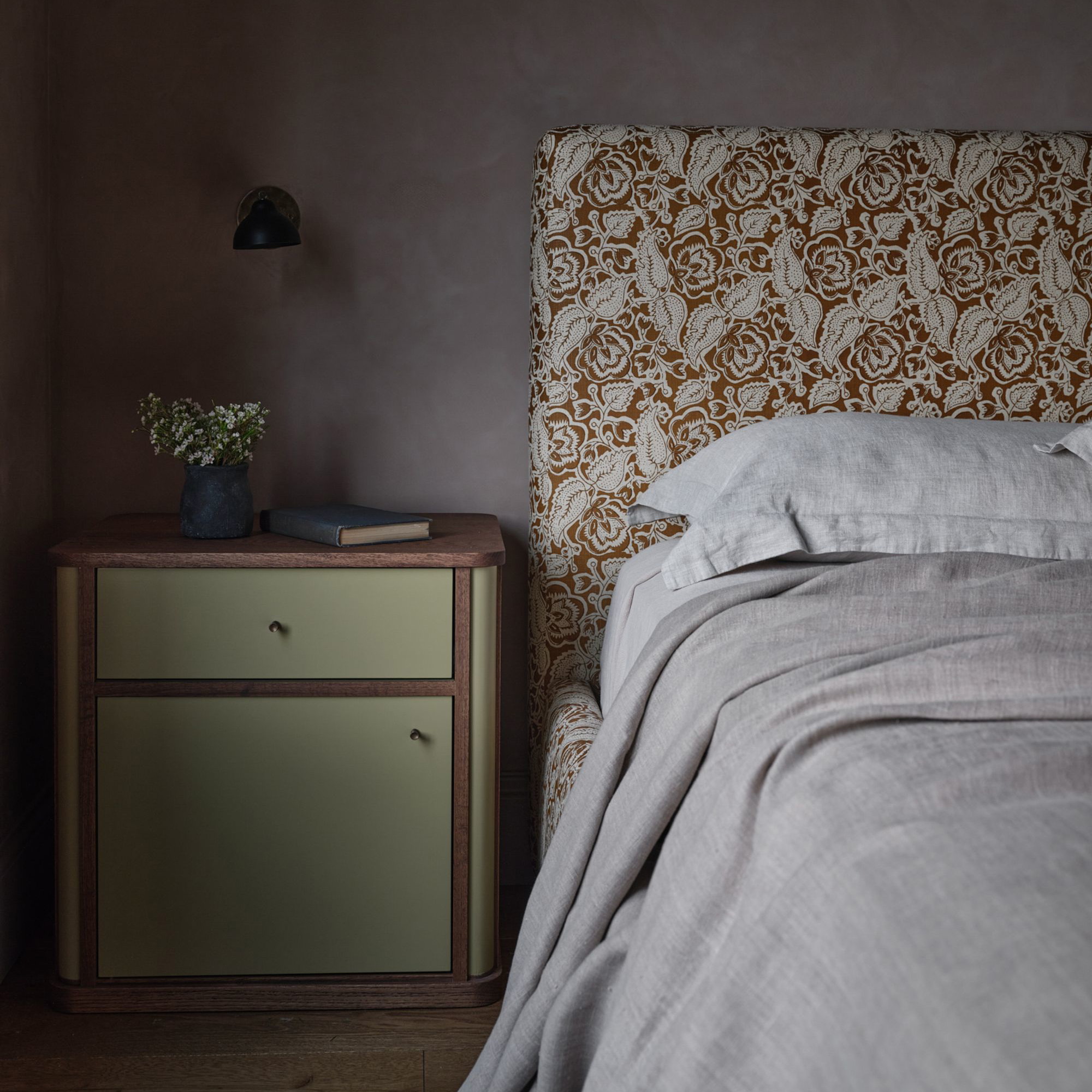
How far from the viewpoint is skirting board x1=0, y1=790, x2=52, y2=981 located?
1.75 m

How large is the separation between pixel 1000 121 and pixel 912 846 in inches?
72.6

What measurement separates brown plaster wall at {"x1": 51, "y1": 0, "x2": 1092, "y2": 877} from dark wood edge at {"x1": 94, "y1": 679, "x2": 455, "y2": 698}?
1.72 ft

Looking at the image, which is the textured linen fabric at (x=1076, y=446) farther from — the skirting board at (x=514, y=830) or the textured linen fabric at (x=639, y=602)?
the skirting board at (x=514, y=830)

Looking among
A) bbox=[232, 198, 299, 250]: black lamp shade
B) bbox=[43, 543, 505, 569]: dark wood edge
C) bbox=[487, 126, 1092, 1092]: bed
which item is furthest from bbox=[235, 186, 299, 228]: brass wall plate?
bbox=[43, 543, 505, 569]: dark wood edge

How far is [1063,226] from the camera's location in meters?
1.92

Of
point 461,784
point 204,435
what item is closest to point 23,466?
point 204,435

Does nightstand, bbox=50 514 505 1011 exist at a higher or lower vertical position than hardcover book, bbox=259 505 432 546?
lower

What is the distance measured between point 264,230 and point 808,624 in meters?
1.15

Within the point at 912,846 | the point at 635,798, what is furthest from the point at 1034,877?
the point at 635,798

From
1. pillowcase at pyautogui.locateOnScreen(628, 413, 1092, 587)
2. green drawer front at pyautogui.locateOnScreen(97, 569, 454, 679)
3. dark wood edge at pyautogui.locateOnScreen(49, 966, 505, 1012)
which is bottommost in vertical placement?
dark wood edge at pyautogui.locateOnScreen(49, 966, 505, 1012)

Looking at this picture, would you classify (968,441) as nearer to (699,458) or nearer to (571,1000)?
(699,458)

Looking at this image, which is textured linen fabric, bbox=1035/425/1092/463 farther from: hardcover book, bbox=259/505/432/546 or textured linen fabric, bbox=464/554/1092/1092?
hardcover book, bbox=259/505/432/546

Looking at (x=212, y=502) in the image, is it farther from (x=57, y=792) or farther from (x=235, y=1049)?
(x=235, y=1049)

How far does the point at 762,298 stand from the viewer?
190 centimetres
